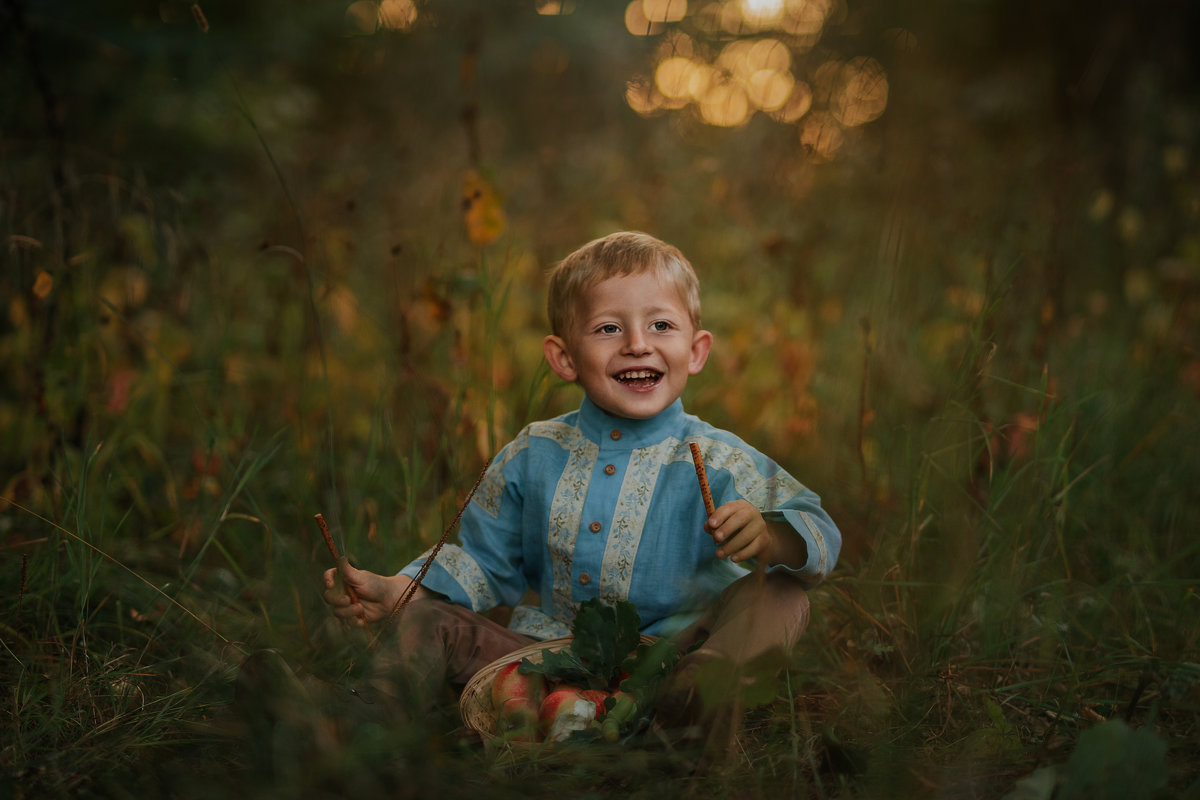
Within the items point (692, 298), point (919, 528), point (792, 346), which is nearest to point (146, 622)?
point (692, 298)

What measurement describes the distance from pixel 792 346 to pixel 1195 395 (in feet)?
4.12

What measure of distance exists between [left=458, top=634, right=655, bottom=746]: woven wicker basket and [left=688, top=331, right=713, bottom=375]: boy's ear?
56 cm

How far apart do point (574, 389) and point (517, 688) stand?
143 centimetres

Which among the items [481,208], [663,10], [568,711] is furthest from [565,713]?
[663,10]

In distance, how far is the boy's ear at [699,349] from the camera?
186 centimetres

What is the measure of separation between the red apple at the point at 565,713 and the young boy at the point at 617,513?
0.71 ft

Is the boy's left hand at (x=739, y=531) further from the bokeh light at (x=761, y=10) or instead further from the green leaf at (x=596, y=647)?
the bokeh light at (x=761, y=10)

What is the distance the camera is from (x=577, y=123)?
20.3 ft

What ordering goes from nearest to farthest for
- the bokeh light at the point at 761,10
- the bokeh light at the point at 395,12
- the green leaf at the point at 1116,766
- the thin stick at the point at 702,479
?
the green leaf at the point at 1116,766, the thin stick at the point at 702,479, the bokeh light at the point at 395,12, the bokeh light at the point at 761,10

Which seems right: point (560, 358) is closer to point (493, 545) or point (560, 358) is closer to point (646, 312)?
point (646, 312)

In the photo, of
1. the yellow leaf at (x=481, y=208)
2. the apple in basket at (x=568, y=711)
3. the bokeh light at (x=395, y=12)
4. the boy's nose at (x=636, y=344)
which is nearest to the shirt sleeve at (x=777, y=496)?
the boy's nose at (x=636, y=344)

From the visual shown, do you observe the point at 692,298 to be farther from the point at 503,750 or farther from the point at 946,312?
the point at 946,312

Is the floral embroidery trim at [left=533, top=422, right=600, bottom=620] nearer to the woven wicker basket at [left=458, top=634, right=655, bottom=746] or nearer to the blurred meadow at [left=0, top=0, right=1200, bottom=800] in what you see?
the woven wicker basket at [left=458, top=634, right=655, bottom=746]

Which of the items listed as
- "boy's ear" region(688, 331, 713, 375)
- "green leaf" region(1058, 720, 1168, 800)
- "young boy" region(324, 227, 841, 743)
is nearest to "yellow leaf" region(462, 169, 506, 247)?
"young boy" region(324, 227, 841, 743)
